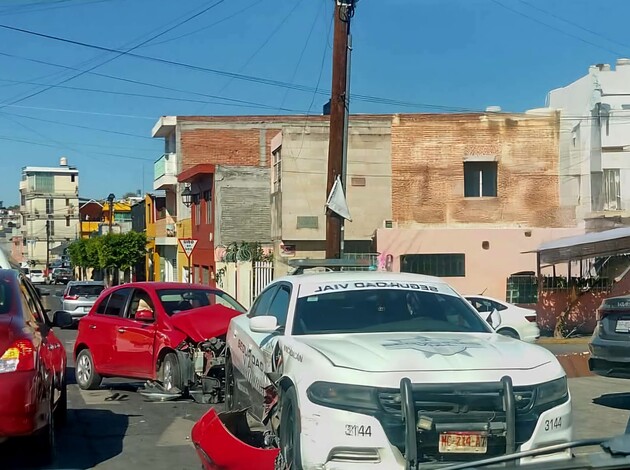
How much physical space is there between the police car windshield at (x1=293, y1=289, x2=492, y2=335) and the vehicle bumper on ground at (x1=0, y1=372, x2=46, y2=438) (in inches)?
81.3

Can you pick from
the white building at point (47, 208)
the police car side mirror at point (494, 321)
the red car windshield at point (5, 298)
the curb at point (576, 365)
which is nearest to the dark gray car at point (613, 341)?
the curb at point (576, 365)

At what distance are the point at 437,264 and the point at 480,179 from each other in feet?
14.2

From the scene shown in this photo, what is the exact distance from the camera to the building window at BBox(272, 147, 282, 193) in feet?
101

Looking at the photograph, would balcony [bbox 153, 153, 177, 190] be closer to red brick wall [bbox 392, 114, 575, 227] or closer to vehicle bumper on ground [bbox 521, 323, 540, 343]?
red brick wall [bbox 392, 114, 575, 227]

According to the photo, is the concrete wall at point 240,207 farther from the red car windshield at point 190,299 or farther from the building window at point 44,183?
the building window at point 44,183

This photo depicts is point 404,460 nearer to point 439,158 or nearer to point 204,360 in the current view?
point 204,360

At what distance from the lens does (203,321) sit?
446 inches

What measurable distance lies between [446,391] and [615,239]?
60.1 ft

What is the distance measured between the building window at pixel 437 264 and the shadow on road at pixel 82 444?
19.2 metres

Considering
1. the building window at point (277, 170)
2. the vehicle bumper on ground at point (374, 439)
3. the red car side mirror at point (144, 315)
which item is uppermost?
the building window at point (277, 170)

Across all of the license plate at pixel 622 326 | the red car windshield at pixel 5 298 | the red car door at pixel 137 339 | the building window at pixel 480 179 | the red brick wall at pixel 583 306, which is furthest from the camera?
the building window at pixel 480 179

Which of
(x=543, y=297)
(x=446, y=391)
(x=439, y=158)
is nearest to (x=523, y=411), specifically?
(x=446, y=391)

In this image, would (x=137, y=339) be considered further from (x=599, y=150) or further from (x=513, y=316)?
A: (x=599, y=150)

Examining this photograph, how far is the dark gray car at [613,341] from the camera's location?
34.5 ft
